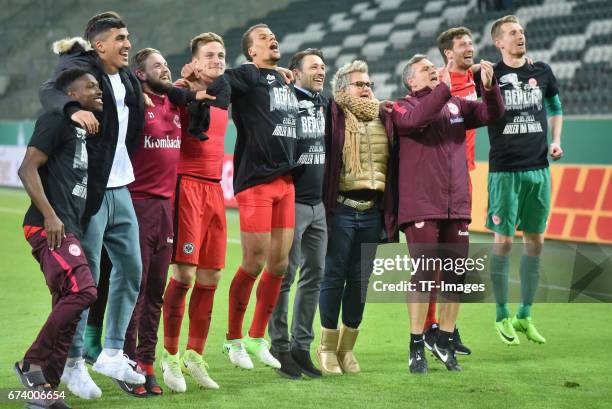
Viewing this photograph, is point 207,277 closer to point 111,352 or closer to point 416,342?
point 111,352

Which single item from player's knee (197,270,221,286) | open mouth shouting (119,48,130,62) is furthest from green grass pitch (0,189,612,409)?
open mouth shouting (119,48,130,62)

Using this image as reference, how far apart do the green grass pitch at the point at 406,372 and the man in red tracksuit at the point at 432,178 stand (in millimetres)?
301

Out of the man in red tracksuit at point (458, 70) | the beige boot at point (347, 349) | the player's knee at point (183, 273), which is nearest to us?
the player's knee at point (183, 273)

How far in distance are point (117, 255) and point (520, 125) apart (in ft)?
11.9

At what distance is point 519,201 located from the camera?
26.0ft

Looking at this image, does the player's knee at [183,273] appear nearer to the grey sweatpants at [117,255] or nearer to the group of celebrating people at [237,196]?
the group of celebrating people at [237,196]

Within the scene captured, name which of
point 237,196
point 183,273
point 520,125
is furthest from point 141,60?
point 520,125

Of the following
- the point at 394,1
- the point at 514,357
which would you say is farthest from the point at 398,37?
the point at 514,357

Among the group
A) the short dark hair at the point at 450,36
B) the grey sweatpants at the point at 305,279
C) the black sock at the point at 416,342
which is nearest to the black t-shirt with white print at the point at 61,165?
the grey sweatpants at the point at 305,279

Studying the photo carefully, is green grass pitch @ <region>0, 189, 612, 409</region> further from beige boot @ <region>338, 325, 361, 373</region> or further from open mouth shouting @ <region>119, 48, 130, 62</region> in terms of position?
open mouth shouting @ <region>119, 48, 130, 62</region>

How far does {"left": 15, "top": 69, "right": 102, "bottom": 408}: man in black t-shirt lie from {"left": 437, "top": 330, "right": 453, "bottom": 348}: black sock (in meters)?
2.55

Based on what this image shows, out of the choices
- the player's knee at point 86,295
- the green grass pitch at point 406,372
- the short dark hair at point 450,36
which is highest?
the short dark hair at point 450,36

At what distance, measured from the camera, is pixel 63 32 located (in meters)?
31.2

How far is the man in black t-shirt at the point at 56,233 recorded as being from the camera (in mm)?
4973
